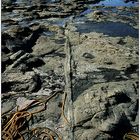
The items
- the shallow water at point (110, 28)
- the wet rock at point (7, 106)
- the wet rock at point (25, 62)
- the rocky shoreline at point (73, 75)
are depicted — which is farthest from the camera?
the shallow water at point (110, 28)

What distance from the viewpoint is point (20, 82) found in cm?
906

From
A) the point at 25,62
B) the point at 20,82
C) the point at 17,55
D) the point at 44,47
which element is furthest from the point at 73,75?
the point at 44,47

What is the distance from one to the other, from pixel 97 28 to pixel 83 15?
3555 millimetres

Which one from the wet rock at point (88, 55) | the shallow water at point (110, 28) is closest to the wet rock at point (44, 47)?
the wet rock at point (88, 55)

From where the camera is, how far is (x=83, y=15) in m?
17.8

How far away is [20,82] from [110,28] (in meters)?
6.92

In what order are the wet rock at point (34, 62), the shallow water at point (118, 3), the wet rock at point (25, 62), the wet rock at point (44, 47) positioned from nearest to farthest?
the wet rock at point (25, 62) < the wet rock at point (34, 62) < the wet rock at point (44, 47) < the shallow water at point (118, 3)

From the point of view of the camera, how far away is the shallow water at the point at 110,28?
13306 millimetres

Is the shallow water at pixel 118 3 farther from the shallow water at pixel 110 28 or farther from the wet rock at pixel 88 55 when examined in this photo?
the wet rock at pixel 88 55

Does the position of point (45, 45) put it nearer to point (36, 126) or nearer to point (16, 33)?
point (16, 33)

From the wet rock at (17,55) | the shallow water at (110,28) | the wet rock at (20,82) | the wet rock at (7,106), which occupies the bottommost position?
the wet rock at (7,106)

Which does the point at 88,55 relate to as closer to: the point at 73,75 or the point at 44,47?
the point at 73,75

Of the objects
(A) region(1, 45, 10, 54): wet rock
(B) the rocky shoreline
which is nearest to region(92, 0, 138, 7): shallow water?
(B) the rocky shoreline

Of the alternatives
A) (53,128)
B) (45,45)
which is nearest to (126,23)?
(45,45)
